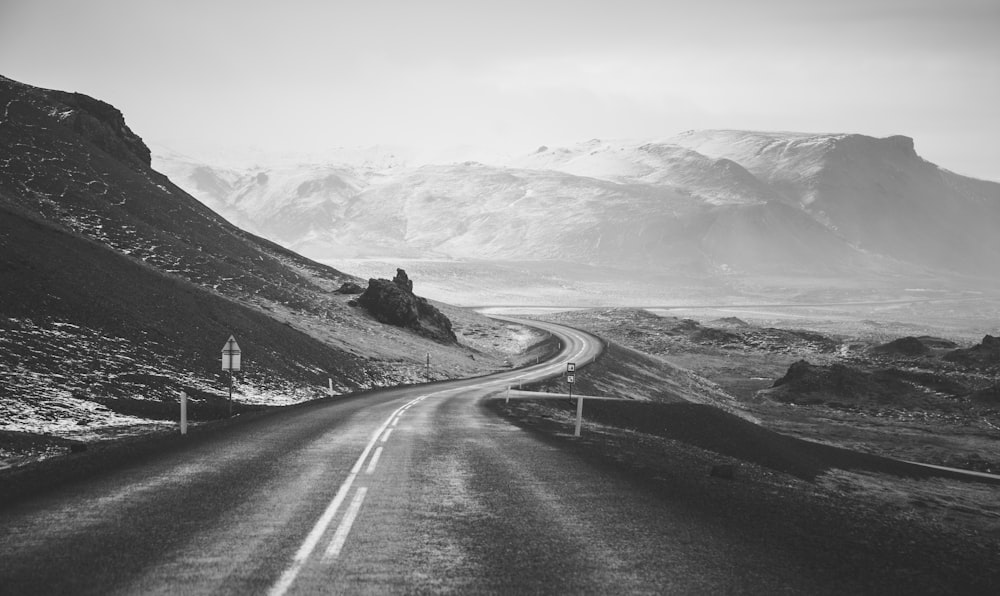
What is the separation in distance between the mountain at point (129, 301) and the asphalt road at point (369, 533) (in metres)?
10.8

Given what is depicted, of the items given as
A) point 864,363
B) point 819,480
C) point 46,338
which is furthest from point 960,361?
point 46,338

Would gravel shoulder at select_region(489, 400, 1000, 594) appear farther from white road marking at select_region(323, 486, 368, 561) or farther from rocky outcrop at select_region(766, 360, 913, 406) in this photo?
rocky outcrop at select_region(766, 360, 913, 406)

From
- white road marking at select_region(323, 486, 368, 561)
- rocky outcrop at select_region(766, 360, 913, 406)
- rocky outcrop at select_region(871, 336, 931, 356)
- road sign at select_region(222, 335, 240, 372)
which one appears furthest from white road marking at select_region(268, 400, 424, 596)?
rocky outcrop at select_region(871, 336, 931, 356)

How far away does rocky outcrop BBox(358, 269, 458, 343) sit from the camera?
78688 millimetres

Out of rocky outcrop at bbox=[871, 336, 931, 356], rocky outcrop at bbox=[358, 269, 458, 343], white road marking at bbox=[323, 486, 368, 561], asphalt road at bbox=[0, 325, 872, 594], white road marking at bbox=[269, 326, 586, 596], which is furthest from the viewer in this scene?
rocky outcrop at bbox=[871, 336, 931, 356]

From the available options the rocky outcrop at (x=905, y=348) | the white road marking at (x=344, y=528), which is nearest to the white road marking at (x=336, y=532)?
the white road marking at (x=344, y=528)

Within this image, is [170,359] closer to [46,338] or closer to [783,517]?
[46,338]

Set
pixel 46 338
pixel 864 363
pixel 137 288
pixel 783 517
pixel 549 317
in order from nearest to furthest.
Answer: pixel 783 517
pixel 46 338
pixel 137 288
pixel 864 363
pixel 549 317

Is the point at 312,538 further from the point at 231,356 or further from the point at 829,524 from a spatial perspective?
the point at 231,356

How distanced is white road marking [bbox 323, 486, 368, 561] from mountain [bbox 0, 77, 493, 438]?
13.3 metres

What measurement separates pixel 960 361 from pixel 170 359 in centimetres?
8701

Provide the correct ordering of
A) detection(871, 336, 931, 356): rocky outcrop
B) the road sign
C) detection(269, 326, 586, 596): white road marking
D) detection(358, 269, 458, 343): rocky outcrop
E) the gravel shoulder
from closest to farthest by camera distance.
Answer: detection(269, 326, 586, 596): white road marking → the gravel shoulder → the road sign → detection(358, 269, 458, 343): rocky outcrop → detection(871, 336, 931, 356): rocky outcrop

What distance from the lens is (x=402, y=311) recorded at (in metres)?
79.1

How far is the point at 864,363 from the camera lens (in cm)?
9356
